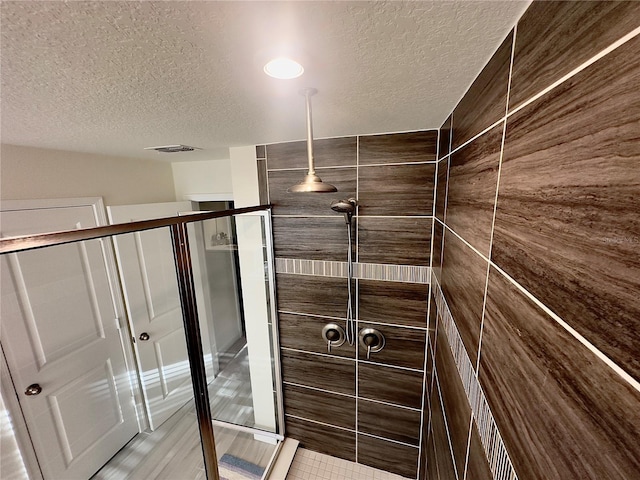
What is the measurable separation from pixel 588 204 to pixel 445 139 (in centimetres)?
103

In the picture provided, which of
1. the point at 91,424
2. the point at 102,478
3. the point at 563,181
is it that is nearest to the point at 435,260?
the point at 563,181

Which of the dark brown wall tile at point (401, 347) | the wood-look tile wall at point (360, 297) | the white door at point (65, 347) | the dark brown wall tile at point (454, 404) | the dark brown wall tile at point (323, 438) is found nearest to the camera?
the dark brown wall tile at point (454, 404)

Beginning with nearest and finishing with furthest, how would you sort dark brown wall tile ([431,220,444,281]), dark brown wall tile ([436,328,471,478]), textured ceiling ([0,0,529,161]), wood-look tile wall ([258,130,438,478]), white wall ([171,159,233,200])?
textured ceiling ([0,0,529,161]) → dark brown wall tile ([436,328,471,478]) → dark brown wall tile ([431,220,444,281]) → wood-look tile wall ([258,130,438,478]) → white wall ([171,159,233,200])

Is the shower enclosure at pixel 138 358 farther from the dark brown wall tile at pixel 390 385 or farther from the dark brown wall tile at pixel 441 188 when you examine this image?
the dark brown wall tile at pixel 441 188

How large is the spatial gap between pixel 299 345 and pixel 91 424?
149 centimetres

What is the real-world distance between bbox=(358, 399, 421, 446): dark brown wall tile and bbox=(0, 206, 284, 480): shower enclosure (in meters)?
0.65

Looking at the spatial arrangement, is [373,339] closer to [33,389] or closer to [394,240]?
[394,240]

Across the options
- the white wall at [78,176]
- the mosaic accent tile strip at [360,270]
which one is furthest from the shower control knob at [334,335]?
the white wall at [78,176]

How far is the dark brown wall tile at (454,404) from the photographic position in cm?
76

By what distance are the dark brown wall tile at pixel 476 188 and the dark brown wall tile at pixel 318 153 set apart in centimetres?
66

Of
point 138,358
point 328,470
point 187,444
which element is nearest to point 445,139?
point 328,470

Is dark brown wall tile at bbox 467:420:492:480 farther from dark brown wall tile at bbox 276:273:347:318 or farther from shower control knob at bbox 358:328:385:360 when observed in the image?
dark brown wall tile at bbox 276:273:347:318

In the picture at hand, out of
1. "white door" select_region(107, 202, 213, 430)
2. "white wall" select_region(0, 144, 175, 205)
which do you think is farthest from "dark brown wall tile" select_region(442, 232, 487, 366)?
"white wall" select_region(0, 144, 175, 205)

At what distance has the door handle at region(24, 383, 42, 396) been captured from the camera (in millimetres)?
1353
